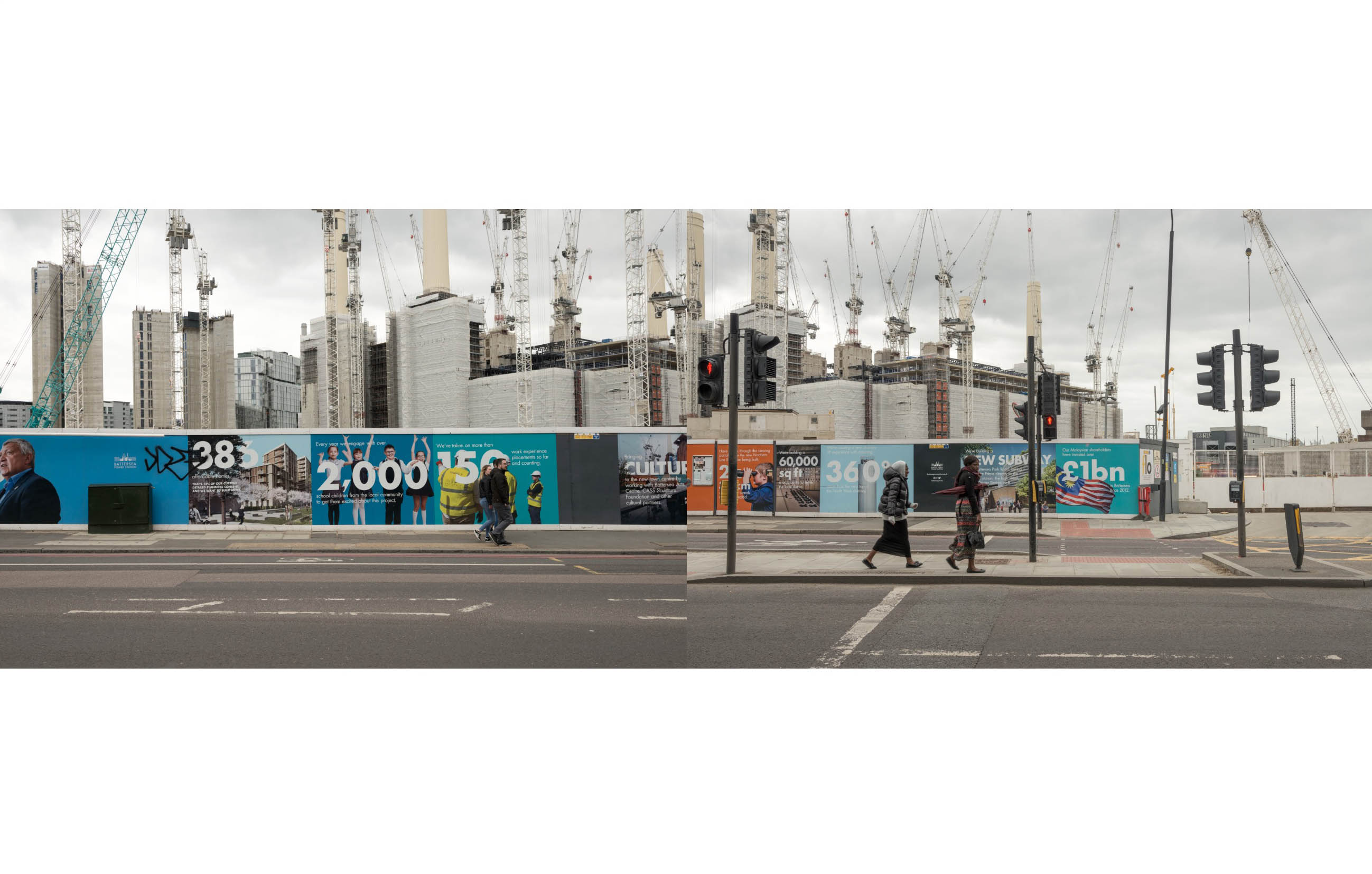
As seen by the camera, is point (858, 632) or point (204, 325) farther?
point (204, 325)

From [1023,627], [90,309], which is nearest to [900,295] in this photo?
[1023,627]

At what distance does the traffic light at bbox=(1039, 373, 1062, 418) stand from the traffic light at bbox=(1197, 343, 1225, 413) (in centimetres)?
254

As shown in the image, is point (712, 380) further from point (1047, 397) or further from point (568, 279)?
point (1047, 397)

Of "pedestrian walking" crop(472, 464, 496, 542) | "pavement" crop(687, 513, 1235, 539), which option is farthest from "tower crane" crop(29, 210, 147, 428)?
"pavement" crop(687, 513, 1235, 539)

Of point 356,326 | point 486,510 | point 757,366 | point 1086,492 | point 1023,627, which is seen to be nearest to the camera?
point 757,366

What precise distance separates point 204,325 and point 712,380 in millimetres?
30953

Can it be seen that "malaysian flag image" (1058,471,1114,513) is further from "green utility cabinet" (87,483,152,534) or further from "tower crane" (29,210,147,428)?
"tower crane" (29,210,147,428)

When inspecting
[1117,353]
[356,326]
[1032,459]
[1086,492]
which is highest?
[356,326]

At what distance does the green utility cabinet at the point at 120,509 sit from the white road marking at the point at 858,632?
42.3 feet

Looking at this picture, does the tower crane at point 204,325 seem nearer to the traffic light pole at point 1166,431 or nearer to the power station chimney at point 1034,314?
the power station chimney at point 1034,314

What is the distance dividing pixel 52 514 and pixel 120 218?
8248 mm

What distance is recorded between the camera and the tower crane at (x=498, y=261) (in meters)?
10.6

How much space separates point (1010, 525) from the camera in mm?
20016
